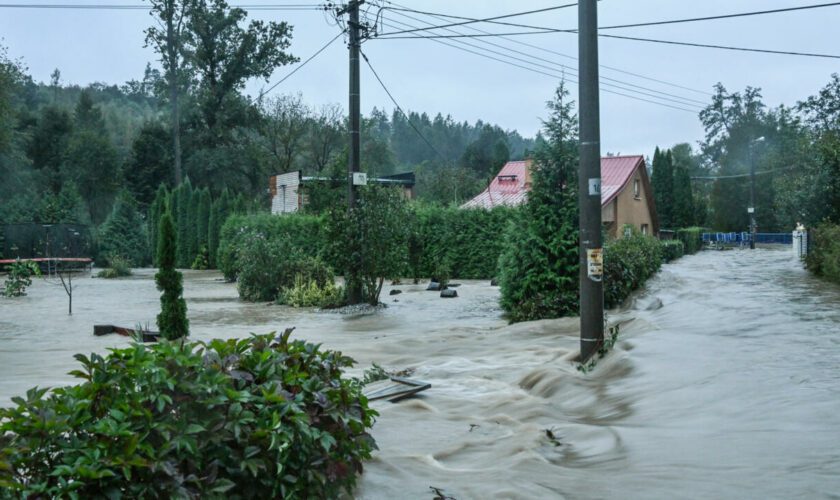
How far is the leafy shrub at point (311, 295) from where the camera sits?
780 inches

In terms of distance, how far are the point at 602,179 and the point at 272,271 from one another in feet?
71.6

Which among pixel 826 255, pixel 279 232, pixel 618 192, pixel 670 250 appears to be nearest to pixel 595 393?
pixel 826 255

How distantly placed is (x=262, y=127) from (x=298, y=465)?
55.3 m

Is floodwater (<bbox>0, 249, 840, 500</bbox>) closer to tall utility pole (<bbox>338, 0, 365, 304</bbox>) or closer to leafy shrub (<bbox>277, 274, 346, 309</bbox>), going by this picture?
tall utility pole (<bbox>338, 0, 365, 304</bbox>)

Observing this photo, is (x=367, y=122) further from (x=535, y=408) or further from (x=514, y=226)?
(x=535, y=408)

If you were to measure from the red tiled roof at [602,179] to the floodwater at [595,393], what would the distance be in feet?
78.9

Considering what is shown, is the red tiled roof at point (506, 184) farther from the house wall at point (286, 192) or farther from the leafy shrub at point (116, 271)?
the leafy shrub at point (116, 271)

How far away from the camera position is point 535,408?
831cm

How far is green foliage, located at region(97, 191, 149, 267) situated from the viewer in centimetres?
4575

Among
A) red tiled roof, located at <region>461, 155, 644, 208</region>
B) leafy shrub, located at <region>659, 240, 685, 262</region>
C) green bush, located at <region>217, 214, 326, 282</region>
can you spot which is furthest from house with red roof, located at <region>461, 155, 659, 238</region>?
green bush, located at <region>217, 214, 326, 282</region>

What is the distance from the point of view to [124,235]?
46.3 m

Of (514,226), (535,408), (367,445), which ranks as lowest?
(535,408)

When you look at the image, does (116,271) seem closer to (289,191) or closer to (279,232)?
(279,232)

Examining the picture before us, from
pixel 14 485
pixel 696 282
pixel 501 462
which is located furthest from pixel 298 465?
pixel 696 282
